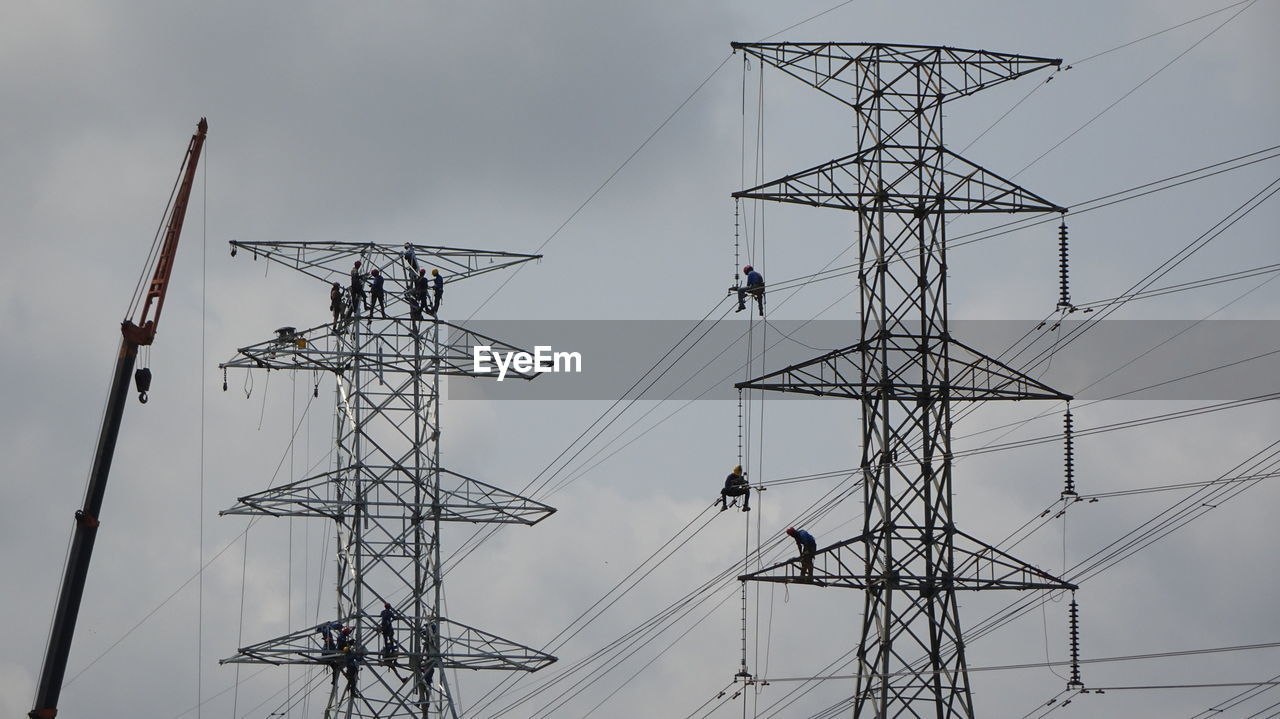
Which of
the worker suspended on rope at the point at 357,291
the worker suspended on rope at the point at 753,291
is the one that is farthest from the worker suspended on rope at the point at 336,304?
the worker suspended on rope at the point at 753,291

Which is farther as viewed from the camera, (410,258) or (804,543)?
(410,258)

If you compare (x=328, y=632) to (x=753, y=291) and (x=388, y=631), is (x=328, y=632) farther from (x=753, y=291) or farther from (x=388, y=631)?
(x=753, y=291)

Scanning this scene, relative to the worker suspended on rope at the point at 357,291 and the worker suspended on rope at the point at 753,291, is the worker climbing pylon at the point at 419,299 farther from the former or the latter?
the worker suspended on rope at the point at 753,291

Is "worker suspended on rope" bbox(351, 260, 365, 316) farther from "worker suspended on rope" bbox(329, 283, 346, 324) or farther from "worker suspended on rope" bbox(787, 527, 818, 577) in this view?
"worker suspended on rope" bbox(787, 527, 818, 577)

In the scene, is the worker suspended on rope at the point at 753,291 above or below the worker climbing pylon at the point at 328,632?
above

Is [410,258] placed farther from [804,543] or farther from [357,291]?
[804,543]

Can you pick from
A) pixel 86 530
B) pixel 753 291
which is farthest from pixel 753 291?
pixel 86 530

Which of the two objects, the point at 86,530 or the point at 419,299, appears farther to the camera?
the point at 419,299

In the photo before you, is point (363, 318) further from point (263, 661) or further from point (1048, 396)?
point (1048, 396)

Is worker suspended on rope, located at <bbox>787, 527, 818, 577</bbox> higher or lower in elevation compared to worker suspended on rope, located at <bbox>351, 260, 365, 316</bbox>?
lower

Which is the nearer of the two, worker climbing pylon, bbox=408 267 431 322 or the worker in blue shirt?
the worker in blue shirt

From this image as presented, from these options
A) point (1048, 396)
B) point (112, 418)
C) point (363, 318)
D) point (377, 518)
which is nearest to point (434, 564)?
point (377, 518)

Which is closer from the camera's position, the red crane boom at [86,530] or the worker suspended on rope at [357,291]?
the red crane boom at [86,530]

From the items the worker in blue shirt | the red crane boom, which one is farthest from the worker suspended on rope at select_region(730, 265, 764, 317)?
the red crane boom
